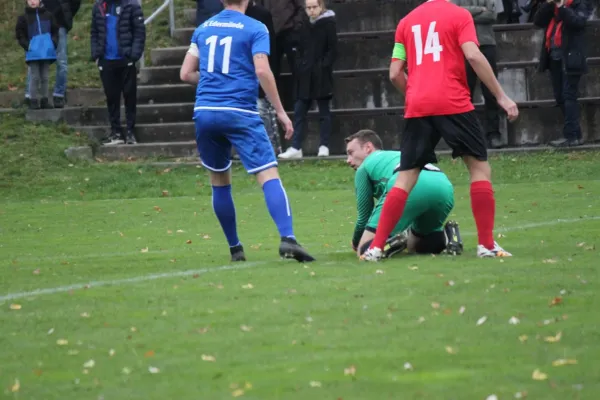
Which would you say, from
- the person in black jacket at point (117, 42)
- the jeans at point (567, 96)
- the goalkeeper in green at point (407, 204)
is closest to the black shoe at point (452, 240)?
the goalkeeper in green at point (407, 204)

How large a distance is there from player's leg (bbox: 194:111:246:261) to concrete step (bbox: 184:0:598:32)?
14128mm

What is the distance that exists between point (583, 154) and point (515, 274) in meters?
11.5

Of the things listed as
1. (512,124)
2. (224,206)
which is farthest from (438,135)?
(512,124)

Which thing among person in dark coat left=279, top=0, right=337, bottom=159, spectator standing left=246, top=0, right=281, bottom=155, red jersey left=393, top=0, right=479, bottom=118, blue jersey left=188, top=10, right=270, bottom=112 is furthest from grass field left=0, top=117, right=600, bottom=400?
person in dark coat left=279, top=0, right=337, bottom=159

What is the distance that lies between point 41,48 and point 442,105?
13.7 meters

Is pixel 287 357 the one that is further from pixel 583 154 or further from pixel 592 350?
pixel 583 154

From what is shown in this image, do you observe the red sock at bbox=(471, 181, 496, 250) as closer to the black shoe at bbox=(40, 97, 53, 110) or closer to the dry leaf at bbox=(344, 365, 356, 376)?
the dry leaf at bbox=(344, 365, 356, 376)

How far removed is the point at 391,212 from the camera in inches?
376

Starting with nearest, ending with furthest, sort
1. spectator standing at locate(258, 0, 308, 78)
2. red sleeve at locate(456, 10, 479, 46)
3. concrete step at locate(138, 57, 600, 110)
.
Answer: red sleeve at locate(456, 10, 479, 46) → spectator standing at locate(258, 0, 308, 78) → concrete step at locate(138, 57, 600, 110)

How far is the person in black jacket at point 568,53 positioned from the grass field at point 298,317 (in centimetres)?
595

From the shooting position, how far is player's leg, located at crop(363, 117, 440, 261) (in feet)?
31.1

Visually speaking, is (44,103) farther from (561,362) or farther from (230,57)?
(561,362)

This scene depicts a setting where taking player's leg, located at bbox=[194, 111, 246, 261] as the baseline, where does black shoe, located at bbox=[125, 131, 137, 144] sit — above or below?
below

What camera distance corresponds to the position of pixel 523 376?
559 centimetres
